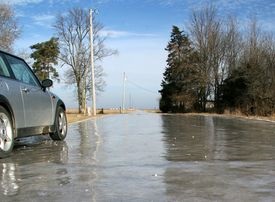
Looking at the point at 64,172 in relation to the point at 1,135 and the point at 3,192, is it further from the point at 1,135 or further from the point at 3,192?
the point at 1,135

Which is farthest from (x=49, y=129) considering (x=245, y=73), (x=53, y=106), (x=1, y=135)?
(x=245, y=73)

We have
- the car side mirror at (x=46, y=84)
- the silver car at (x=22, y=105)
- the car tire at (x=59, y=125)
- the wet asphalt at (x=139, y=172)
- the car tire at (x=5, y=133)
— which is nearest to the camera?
the wet asphalt at (x=139, y=172)

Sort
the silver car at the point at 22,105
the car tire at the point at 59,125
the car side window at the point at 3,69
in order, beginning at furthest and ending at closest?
the car tire at the point at 59,125
the car side window at the point at 3,69
the silver car at the point at 22,105

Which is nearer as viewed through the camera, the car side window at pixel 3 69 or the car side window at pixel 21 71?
the car side window at pixel 3 69

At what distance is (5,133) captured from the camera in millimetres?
9078

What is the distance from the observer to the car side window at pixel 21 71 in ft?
33.0

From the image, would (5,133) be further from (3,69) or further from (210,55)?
(210,55)

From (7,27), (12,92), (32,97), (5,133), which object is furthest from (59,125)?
(7,27)

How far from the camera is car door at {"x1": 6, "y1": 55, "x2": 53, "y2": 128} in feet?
32.8

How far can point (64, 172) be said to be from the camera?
7305mm

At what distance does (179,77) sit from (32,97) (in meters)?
59.6

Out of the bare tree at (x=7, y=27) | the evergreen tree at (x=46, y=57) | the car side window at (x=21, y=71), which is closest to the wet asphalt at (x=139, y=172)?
the car side window at (x=21, y=71)

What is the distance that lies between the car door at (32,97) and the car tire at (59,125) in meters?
0.51

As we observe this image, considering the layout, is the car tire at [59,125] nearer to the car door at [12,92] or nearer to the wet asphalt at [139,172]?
the wet asphalt at [139,172]
